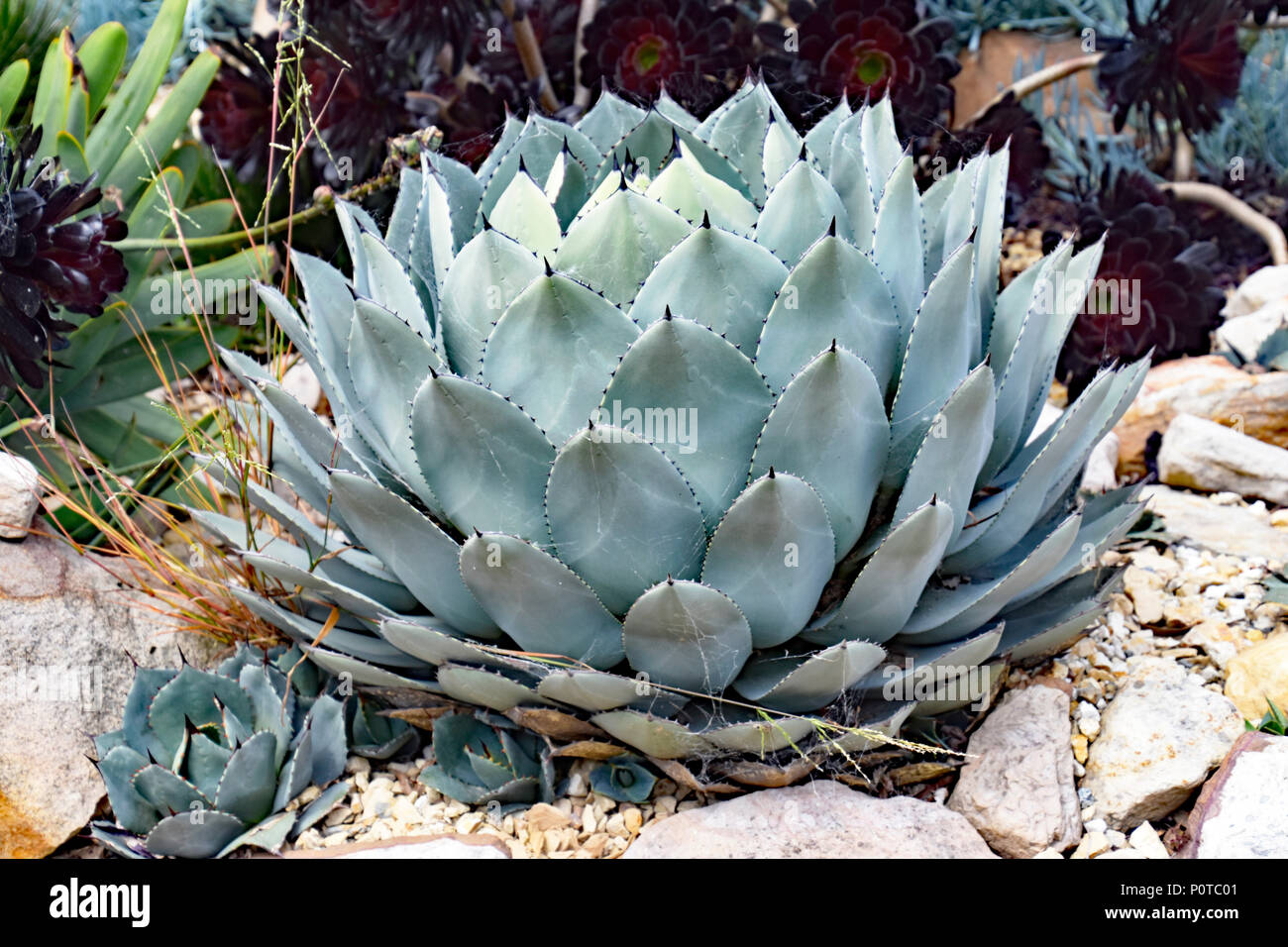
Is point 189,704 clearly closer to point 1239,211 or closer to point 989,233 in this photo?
point 989,233

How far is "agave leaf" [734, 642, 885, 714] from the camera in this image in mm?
1515

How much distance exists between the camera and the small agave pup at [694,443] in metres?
1.49

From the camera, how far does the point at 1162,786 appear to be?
1759mm

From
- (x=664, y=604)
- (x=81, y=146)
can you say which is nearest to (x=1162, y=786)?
(x=664, y=604)

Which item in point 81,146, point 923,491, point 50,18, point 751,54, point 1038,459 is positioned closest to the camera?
point 923,491

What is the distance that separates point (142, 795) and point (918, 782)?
48.5 inches

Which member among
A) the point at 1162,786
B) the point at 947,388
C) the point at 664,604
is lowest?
the point at 1162,786

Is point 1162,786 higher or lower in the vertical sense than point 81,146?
lower

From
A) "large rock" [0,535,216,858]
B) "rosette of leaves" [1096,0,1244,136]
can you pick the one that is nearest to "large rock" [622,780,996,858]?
"large rock" [0,535,216,858]

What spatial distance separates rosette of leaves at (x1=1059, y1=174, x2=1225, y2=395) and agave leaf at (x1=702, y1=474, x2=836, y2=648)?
6.05 ft

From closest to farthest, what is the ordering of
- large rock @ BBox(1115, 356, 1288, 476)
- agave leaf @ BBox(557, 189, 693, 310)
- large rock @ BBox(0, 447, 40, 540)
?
agave leaf @ BBox(557, 189, 693, 310), large rock @ BBox(0, 447, 40, 540), large rock @ BBox(1115, 356, 1288, 476)

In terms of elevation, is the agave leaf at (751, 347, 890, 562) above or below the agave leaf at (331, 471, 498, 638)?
above

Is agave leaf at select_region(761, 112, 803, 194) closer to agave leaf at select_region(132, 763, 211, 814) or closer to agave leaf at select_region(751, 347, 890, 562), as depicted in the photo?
agave leaf at select_region(751, 347, 890, 562)
